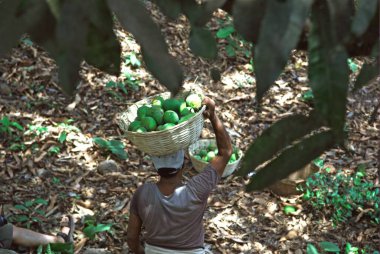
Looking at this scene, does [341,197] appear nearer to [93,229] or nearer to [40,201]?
[93,229]

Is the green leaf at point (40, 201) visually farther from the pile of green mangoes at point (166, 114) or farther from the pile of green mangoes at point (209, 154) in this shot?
the pile of green mangoes at point (166, 114)

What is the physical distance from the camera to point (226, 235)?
4309 mm

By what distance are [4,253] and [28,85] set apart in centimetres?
226

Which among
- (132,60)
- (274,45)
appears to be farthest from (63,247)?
(274,45)

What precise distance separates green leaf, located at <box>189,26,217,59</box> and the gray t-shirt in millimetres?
2022

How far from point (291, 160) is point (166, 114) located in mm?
2092

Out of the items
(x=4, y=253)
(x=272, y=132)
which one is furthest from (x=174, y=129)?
(x=272, y=132)

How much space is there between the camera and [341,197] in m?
4.38

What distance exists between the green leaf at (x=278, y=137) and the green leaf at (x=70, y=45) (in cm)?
39

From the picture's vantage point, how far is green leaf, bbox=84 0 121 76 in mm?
1035

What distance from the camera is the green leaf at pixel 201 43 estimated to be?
115cm

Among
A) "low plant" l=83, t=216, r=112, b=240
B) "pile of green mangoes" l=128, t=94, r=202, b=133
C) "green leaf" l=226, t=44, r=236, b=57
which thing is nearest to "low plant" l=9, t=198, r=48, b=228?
"low plant" l=83, t=216, r=112, b=240

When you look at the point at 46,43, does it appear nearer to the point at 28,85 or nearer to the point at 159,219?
the point at 159,219

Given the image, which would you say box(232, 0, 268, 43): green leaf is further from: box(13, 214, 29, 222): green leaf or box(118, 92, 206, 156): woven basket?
box(13, 214, 29, 222): green leaf
